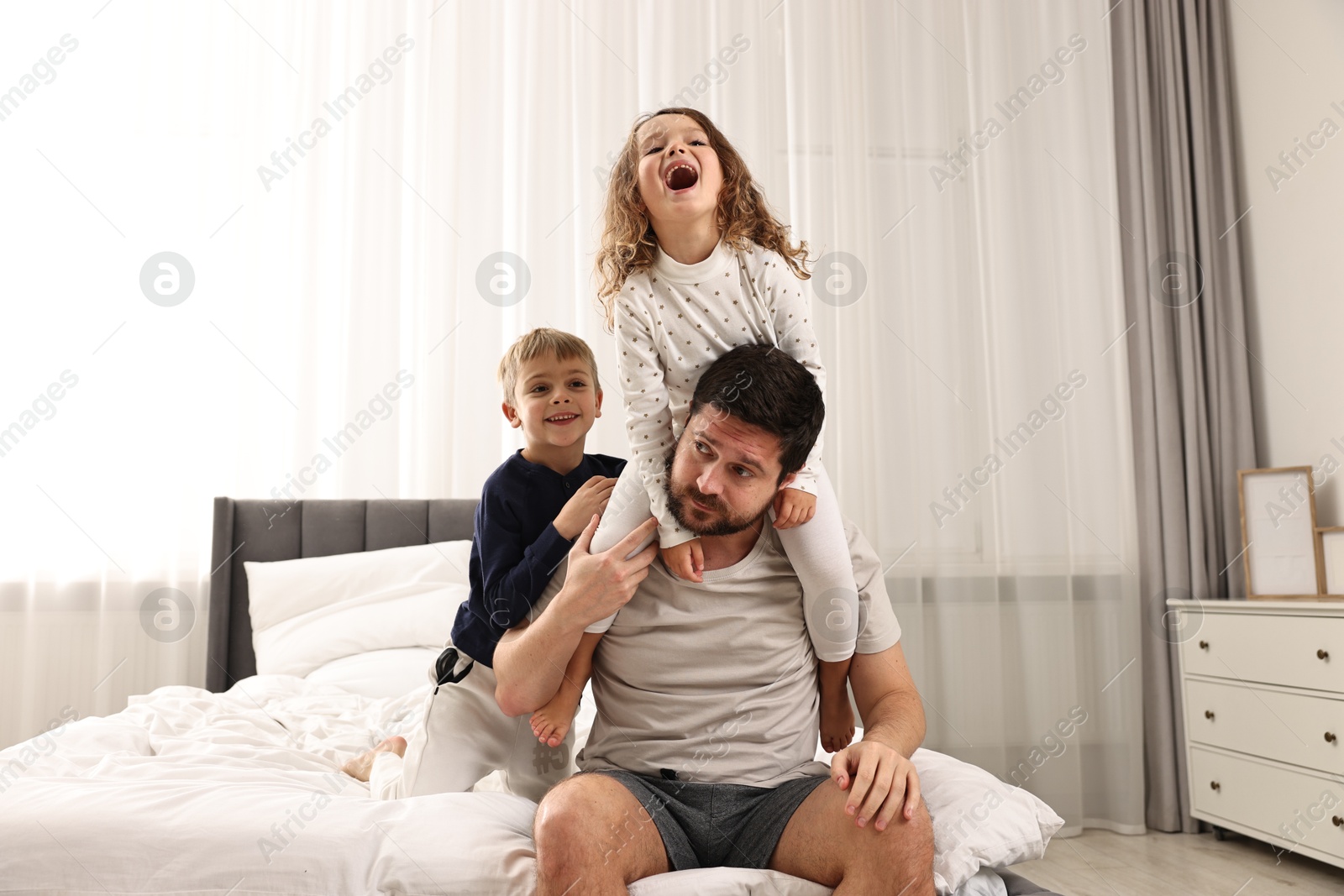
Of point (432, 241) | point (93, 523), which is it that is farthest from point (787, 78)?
point (93, 523)

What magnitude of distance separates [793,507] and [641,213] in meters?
0.55

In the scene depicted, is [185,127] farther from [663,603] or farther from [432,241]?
[663,603]

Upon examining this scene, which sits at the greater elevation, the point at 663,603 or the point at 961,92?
the point at 961,92

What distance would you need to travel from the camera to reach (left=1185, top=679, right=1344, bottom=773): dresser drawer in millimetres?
2572

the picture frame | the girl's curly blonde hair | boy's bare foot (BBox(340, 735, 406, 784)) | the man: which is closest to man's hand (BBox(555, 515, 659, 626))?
the man

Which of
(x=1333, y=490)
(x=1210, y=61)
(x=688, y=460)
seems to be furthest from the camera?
(x=1210, y=61)

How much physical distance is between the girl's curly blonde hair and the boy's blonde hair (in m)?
0.21

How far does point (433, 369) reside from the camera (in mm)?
3359

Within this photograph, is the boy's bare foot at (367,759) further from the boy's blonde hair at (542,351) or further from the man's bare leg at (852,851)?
the man's bare leg at (852,851)

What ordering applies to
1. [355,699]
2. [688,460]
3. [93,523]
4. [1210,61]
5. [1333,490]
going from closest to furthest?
[688,460], [355,699], [1333,490], [93,523], [1210,61]

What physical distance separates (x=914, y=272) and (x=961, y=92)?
0.73 meters

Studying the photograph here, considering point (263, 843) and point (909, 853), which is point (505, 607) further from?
point (909, 853)

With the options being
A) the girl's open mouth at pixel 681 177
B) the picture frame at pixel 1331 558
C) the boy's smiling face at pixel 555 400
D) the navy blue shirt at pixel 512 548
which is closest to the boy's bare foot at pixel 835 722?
the navy blue shirt at pixel 512 548

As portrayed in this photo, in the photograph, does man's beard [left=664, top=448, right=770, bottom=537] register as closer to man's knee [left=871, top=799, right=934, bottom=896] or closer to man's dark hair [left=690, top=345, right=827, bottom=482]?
man's dark hair [left=690, top=345, right=827, bottom=482]
